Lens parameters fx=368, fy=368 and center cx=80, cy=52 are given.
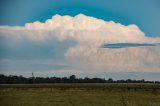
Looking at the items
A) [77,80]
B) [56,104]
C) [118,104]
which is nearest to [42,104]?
[56,104]

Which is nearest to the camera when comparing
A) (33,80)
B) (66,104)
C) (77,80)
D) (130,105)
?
(130,105)

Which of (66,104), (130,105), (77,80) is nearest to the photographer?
(130,105)

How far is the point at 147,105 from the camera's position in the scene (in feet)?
115

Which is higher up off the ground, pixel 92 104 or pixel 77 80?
pixel 77 80

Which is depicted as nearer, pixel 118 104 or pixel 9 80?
pixel 118 104

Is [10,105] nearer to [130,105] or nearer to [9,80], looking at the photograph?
[130,105]

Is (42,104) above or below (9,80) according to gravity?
below

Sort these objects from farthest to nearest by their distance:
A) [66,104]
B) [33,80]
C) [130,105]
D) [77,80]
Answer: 1. [77,80]
2. [33,80]
3. [66,104]
4. [130,105]

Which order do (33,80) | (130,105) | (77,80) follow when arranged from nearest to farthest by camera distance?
1. (130,105)
2. (33,80)
3. (77,80)

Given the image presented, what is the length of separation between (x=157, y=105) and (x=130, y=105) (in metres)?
2.98

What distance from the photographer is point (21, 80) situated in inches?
7584

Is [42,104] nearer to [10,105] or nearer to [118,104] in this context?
[10,105]

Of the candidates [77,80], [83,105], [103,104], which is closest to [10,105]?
[83,105]

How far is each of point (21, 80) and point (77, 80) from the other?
29520 mm
